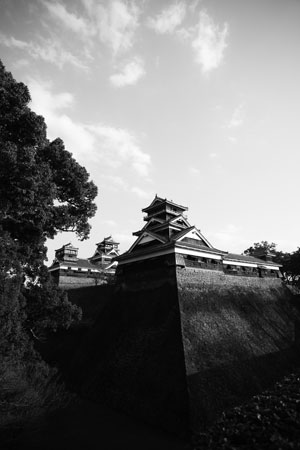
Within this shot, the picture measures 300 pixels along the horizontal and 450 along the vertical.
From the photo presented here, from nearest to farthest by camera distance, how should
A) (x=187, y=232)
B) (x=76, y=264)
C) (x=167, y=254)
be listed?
1. (x=167, y=254)
2. (x=187, y=232)
3. (x=76, y=264)

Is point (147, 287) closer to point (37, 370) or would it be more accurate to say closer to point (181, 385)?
point (181, 385)

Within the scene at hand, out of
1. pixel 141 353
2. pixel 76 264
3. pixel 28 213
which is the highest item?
pixel 76 264

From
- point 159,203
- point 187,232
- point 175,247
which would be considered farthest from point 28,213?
point 159,203

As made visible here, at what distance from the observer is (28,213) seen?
27.9ft

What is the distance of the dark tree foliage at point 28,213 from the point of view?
752 cm

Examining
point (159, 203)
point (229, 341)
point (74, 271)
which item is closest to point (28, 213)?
point (229, 341)

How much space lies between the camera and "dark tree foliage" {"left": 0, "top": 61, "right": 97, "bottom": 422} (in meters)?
7.52

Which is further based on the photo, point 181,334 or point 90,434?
point 181,334

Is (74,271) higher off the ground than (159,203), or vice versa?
(159,203)

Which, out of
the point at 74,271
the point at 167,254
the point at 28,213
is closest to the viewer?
the point at 28,213

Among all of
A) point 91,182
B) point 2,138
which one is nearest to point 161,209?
point 91,182

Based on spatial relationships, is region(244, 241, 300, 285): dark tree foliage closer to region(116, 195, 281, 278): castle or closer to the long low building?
region(116, 195, 281, 278): castle

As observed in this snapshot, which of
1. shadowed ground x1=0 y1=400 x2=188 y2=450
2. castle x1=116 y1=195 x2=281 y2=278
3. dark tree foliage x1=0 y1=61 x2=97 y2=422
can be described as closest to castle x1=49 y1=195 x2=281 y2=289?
castle x1=116 y1=195 x2=281 y2=278

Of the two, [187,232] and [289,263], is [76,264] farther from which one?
[289,263]
